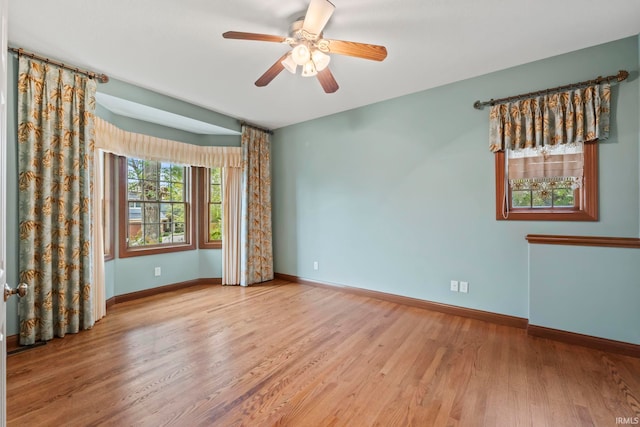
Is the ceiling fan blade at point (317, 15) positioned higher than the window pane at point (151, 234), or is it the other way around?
the ceiling fan blade at point (317, 15)

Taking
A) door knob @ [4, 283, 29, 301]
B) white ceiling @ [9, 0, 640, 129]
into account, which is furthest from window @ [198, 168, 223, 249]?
door knob @ [4, 283, 29, 301]

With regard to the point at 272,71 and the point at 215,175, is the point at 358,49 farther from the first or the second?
the point at 215,175

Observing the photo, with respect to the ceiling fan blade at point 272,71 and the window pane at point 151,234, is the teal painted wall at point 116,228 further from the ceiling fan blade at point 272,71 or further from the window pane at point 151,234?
the ceiling fan blade at point 272,71

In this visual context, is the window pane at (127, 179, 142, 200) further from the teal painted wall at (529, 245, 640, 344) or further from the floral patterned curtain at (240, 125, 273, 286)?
the teal painted wall at (529, 245, 640, 344)

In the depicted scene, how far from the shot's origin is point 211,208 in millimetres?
4629

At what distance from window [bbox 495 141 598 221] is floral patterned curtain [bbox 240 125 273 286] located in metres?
3.27

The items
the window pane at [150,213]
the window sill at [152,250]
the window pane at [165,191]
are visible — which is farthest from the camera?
the window pane at [165,191]

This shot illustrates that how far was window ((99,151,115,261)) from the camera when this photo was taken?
11.2 ft

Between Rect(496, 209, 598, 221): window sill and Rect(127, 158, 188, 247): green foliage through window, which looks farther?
Rect(127, 158, 188, 247): green foliage through window

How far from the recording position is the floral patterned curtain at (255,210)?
4.39m

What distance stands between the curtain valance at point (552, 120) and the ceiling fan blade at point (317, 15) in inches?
81.1

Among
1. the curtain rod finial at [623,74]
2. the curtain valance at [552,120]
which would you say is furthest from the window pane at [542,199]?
the curtain rod finial at [623,74]

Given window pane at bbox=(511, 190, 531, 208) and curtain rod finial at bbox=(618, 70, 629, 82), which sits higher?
curtain rod finial at bbox=(618, 70, 629, 82)
